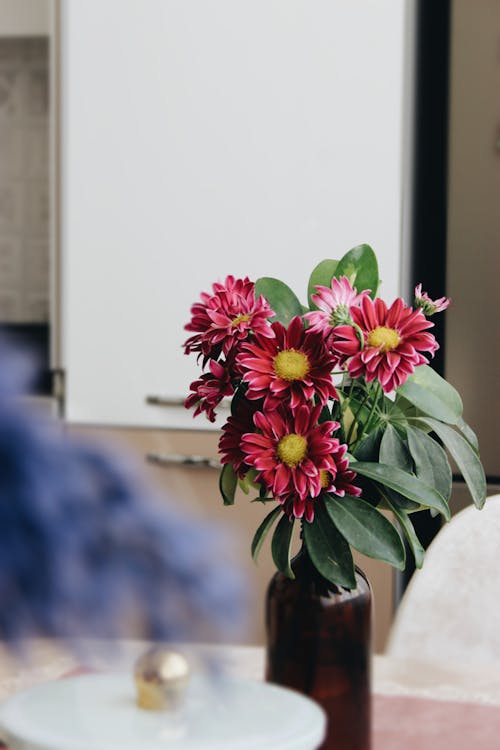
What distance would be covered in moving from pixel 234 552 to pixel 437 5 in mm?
1889

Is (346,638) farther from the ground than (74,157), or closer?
closer

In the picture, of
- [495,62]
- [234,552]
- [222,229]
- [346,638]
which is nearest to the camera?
[234,552]

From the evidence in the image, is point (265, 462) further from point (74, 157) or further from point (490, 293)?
point (74, 157)

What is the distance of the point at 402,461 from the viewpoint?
2.15 feet

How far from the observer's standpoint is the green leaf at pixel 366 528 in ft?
1.96

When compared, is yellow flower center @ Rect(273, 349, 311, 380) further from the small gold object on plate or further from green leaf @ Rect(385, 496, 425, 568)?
the small gold object on plate

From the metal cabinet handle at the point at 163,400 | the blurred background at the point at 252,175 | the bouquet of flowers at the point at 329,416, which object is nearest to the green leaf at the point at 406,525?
the bouquet of flowers at the point at 329,416

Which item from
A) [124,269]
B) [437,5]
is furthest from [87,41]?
[437,5]

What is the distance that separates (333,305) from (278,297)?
3.4 inches

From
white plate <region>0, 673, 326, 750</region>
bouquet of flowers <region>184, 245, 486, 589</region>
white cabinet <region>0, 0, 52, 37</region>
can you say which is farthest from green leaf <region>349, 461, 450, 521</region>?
white cabinet <region>0, 0, 52, 37</region>

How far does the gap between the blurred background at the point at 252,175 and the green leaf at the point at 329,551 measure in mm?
1143

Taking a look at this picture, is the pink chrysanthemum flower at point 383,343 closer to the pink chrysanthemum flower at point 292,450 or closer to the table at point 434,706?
the pink chrysanthemum flower at point 292,450

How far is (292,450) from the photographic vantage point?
0.58m

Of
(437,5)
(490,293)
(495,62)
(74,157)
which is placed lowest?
(490,293)
